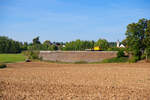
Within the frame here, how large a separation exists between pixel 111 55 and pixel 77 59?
34.4ft

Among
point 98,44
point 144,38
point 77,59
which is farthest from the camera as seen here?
point 98,44

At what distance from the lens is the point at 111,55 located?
5669 cm

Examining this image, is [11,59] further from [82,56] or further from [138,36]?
[138,36]

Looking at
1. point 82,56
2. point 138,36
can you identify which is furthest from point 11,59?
point 138,36

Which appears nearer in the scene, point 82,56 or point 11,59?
point 82,56

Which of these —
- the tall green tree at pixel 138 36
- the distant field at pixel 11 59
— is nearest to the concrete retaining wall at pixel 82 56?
the tall green tree at pixel 138 36

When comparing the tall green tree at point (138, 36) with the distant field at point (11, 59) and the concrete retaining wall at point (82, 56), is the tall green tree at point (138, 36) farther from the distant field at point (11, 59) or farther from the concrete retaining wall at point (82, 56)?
the distant field at point (11, 59)

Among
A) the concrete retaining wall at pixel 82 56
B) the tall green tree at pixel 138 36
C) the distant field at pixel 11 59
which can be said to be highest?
the tall green tree at pixel 138 36

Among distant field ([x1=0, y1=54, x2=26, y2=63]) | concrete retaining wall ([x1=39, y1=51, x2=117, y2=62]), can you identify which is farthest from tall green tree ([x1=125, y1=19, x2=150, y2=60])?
distant field ([x1=0, y1=54, x2=26, y2=63])

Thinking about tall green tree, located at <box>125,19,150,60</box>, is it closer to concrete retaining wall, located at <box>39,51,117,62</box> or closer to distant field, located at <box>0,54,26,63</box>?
concrete retaining wall, located at <box>39,51,117,62</box>

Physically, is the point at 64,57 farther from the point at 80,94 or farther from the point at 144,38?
the point at 80,94

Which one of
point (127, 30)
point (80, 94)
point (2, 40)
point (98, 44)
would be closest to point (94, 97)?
point (80, 94)

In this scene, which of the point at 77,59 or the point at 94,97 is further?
the point at 77,59

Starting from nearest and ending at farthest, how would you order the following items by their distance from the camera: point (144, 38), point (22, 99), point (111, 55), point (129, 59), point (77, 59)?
point (22, 99), point (144, 38), point (129, 59), point (111, 55), point (77, 59)
